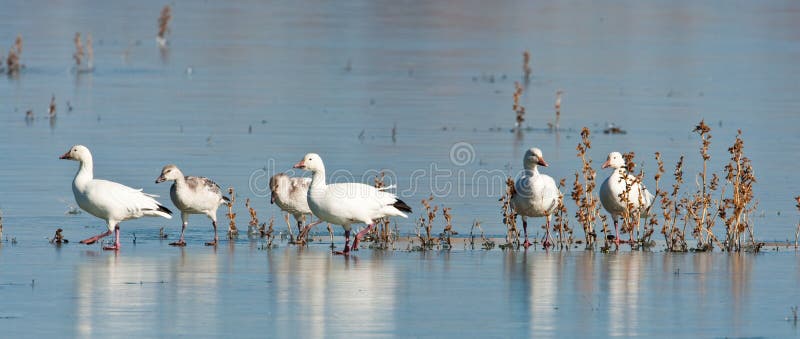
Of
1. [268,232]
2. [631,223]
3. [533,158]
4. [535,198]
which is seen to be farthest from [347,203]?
Result: [631,223]

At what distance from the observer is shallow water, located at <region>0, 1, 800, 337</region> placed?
32.8ft

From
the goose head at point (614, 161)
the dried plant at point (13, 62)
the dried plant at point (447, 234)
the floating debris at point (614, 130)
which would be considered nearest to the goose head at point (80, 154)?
the dried plant at point (447, 234)

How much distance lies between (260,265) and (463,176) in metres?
7.03

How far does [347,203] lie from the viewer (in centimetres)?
1316

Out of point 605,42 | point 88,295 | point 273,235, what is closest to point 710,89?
point 605,42

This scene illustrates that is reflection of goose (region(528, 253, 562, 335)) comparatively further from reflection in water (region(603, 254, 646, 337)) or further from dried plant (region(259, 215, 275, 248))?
dried plant (region(259, 215, 275, 248))

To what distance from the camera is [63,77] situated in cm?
3152

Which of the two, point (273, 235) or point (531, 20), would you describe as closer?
point (273, 235)

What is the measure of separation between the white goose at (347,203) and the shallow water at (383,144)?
0.48m

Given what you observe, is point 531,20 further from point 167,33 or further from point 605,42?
point 167,33

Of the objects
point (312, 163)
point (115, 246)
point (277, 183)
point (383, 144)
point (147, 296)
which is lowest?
point (147, 296)

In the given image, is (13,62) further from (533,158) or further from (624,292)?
(624,292)

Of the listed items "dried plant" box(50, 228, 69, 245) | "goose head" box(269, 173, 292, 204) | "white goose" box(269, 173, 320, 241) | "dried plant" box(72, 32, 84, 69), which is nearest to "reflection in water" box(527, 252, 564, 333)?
"white goose" box(269, 173, 320, 241)

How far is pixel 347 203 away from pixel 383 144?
8436mm
